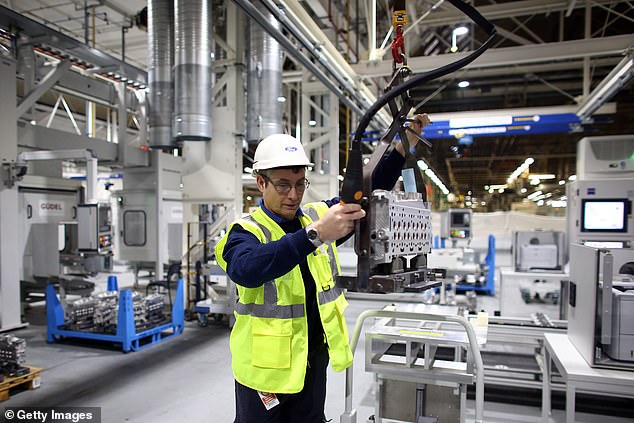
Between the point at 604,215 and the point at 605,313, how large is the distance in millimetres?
3849

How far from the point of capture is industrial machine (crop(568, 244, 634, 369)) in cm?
248

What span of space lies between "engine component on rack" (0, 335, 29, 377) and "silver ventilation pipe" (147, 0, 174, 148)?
2.94m

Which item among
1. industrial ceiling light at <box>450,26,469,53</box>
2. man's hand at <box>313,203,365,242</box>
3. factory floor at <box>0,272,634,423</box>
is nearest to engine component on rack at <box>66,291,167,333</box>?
factory floor at <box>0,272,634,423</box>

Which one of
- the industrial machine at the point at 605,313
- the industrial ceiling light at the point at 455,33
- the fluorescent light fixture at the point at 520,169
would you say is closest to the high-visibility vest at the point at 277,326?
the industrial machine at the point at 605,313

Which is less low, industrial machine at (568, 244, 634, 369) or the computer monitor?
the computer monitor

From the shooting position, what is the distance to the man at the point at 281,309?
157cm

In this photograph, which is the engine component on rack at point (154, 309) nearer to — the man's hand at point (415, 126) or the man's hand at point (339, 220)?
the man's hand at point (415, 126)

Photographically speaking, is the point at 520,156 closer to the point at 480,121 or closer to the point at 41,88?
the point at 480,121

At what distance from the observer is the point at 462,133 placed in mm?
7730

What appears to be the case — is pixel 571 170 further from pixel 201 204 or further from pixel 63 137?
pixel 63 137

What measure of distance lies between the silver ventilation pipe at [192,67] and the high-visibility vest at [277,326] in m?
3.75

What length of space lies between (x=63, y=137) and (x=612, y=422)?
747 cm

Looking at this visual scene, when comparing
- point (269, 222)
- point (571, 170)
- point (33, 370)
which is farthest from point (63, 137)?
point (571, 170)

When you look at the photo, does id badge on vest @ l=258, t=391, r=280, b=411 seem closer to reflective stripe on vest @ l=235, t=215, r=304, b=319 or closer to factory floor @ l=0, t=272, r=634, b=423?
reflective stripe on vest @ l=235, t=215, r=304, b=319
